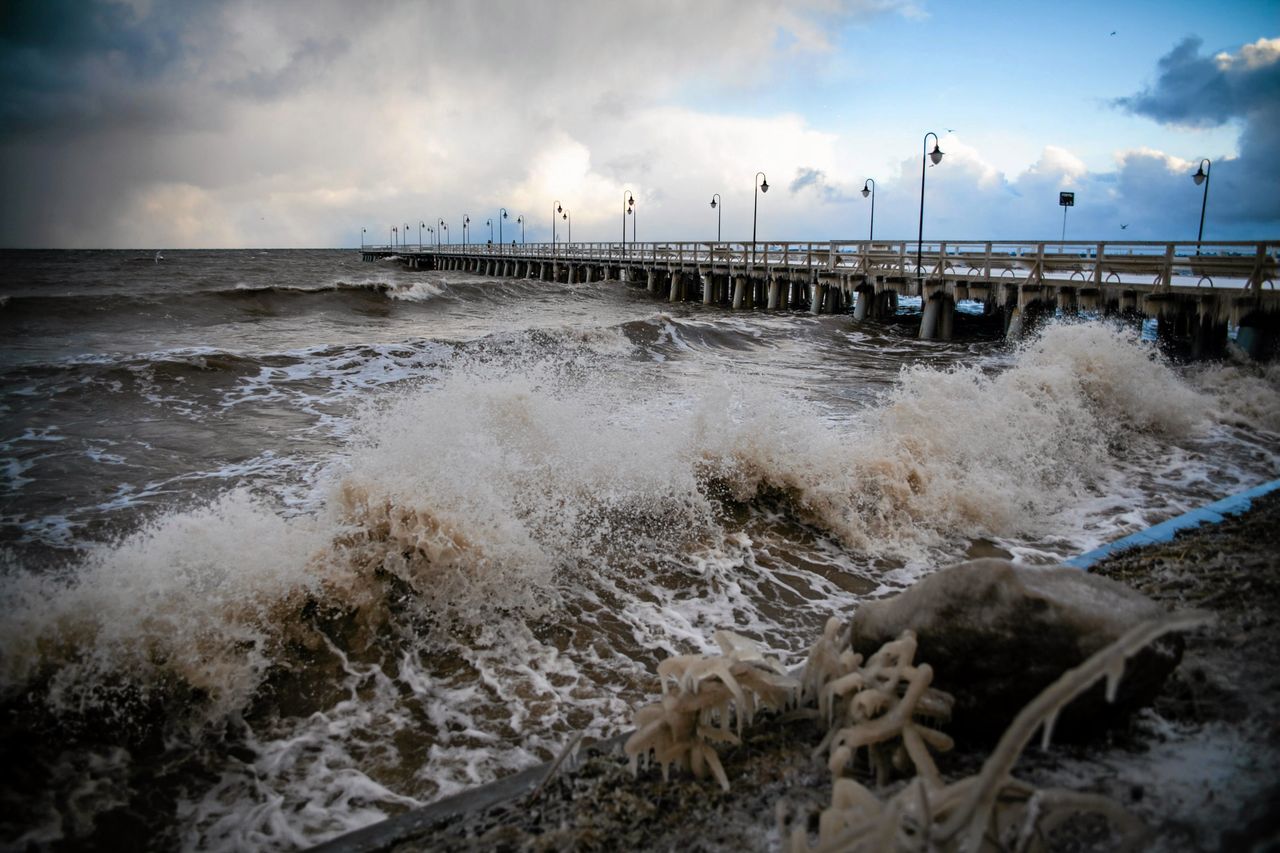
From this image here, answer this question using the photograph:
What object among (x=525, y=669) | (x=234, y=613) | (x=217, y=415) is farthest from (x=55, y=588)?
(x=217, y=415)

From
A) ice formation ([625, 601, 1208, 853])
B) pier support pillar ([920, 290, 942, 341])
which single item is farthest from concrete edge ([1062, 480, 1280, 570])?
pier support pillar ([920, 290, 942, 341])

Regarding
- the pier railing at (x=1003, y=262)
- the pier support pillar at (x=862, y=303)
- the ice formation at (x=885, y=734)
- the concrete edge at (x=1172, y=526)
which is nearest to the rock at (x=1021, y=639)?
the ice formation at (x=885, y=734)

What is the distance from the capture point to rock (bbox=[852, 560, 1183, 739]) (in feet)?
8.67

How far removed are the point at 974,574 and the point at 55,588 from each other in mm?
5614

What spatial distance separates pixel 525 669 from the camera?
15.2 ft

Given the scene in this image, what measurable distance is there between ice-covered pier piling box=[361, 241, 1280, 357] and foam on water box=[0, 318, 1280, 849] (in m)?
5.63

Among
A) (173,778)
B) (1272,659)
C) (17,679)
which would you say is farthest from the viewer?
(17,679)

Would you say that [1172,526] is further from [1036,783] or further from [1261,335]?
[1261,335]

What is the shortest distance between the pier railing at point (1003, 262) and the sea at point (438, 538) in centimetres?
255

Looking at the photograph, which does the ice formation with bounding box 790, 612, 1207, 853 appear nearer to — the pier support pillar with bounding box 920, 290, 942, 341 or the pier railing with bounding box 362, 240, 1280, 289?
the pier railing with bounding box 362, 240, 1280, 289

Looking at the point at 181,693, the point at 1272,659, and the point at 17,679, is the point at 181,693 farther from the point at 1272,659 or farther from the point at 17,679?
the point at 1272,659

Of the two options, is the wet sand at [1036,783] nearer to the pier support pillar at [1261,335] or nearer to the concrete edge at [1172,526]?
the concrete edge at [1172,526]

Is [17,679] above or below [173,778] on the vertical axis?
above

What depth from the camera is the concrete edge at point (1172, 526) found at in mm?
5640
